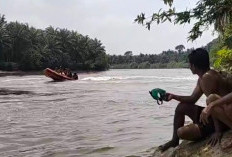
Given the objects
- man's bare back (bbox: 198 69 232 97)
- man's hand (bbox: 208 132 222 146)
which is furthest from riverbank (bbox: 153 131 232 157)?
man's bare back (bbox: 198 69 232 97)

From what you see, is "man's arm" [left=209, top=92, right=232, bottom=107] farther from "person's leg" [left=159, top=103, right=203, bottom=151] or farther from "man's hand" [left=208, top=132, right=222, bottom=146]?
"person's leg" [left=159, top=103, right=203, bottom=151]

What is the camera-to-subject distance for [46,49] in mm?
87625

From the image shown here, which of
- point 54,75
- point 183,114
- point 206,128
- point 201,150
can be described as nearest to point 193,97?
point 183,114

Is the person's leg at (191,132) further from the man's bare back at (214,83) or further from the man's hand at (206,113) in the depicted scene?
the man's bare back at (214,83)

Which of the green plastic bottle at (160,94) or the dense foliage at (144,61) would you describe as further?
the dense foliage at (144,61)

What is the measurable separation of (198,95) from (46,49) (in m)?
83.8

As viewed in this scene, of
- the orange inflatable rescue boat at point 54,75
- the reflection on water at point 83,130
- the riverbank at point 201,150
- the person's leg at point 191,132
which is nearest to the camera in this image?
the riverbank at point 201,150

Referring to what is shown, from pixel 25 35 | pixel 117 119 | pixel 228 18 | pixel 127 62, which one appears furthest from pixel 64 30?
pixel 228 18

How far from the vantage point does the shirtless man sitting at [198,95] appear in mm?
Answer: 5023

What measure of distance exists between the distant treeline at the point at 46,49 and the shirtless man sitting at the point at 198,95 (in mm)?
73453

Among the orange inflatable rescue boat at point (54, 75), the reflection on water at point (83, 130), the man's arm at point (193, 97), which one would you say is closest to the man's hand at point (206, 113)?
the man's arm at point (193, 97)

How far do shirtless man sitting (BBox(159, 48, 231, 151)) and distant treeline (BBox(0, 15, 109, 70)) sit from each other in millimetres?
73453

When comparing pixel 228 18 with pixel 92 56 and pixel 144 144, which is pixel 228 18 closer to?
pixel 144 144

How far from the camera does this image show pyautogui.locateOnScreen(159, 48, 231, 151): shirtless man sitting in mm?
5023
